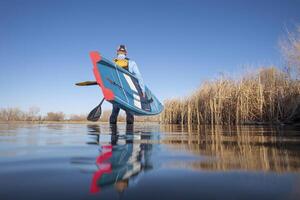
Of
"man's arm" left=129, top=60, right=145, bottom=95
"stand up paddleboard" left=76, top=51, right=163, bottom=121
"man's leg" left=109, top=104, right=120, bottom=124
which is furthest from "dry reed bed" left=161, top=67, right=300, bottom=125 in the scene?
"man's leg" left=109, top=104, right=120, bottom=124

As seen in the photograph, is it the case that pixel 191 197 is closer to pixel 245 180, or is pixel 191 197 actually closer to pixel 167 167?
pixel 245 180

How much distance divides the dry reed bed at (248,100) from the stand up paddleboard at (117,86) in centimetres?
361

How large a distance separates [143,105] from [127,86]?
133cm

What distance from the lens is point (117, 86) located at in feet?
25.0

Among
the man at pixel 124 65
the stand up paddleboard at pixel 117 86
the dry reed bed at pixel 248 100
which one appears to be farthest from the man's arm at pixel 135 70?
the dry reed bed at pixel 248 100

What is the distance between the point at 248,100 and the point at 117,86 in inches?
229

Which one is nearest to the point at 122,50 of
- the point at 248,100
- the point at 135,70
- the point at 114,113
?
the point at 135,70

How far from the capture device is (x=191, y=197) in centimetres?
77

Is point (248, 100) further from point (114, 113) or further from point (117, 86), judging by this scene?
point (117, 86)

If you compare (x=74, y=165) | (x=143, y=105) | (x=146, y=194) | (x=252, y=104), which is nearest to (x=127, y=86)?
(x=143, y=105)

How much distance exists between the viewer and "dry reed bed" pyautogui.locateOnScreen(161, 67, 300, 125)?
30.8ft

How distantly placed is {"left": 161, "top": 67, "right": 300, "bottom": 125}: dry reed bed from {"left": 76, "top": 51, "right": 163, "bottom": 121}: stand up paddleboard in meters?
3.61

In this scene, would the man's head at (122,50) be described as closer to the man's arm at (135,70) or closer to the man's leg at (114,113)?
the man's arm at (135,70)

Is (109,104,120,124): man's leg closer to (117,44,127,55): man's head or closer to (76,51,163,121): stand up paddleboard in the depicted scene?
(76,51,163,121): stand up paddleboard
